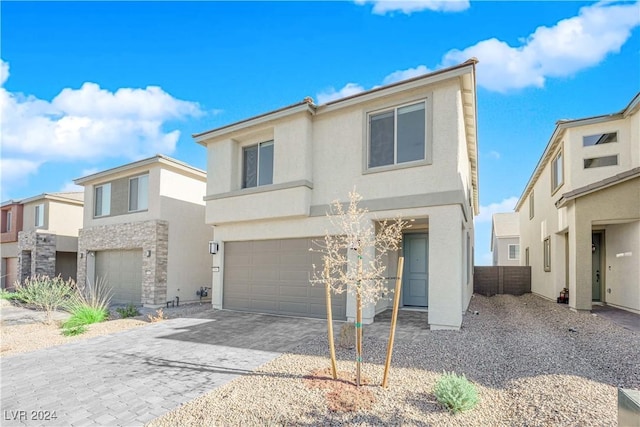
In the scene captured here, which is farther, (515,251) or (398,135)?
(515,251)

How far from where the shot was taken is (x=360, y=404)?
167 inches

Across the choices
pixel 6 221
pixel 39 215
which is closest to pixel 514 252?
pixel 39 215

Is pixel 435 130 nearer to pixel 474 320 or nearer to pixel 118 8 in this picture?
pixel 474 320

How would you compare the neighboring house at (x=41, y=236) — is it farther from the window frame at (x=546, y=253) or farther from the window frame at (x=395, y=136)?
the window frame at (x=546, y=253)

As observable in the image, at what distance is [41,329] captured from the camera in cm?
966

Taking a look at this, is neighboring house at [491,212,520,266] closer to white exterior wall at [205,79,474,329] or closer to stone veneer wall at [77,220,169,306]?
white exterior wall at [205,79,474,329]

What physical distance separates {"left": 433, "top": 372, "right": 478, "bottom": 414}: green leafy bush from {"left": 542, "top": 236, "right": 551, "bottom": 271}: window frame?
503 inches

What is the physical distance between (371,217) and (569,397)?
573cm

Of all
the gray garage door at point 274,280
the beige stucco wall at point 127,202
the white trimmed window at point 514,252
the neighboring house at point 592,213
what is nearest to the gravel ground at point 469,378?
the gray garage door at point 274,280

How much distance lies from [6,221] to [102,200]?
13120 millimetres

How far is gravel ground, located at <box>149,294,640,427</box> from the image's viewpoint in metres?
3.95

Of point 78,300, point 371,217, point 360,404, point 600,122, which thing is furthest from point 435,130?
point 78,300

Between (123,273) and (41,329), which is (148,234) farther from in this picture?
(41,329)

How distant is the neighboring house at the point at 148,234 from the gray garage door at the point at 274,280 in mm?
3329
